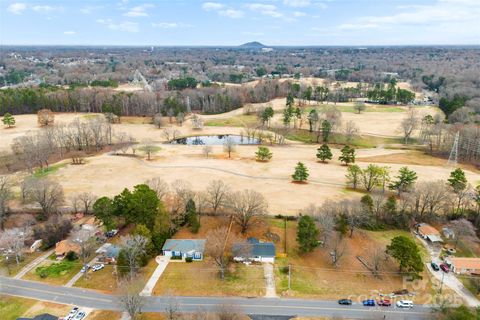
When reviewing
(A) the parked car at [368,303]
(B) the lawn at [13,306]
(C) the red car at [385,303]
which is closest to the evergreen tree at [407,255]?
(C) the red car at [385,303]

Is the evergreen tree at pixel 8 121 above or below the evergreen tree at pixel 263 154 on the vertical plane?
above

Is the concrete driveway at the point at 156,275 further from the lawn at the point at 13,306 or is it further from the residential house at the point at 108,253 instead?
the lawn at the point at 13,306

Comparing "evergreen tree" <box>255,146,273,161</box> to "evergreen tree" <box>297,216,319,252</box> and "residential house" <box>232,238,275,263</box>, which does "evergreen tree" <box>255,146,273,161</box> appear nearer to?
"evergreen tree" <box>297,216,319,252</box>

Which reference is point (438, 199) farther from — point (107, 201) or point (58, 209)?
point (58, 209)

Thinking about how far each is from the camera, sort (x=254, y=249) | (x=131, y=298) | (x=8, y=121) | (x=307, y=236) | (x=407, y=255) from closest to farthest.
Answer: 1. (x=131, y=298)
2. (x=407, y=255)
3. (x=254, y=249)
4. (x=307, y=236)
5. (x=8, y=121)

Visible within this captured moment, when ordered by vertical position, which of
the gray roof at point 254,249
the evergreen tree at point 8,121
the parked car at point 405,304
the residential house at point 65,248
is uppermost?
the evergreen tree at point 8,121

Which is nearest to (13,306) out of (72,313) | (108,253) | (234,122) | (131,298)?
(72,313)

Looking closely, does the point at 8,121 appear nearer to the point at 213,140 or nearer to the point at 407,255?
the point at 213,140
